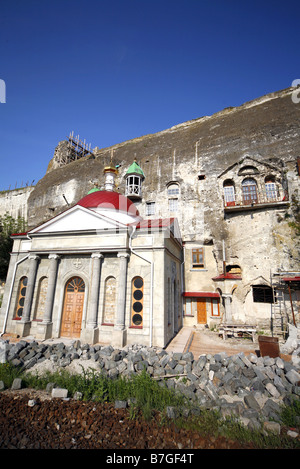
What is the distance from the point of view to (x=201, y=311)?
1909 centimetres

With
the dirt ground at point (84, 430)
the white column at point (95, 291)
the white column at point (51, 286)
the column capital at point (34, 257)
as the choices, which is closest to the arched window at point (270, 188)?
the white column at point (95, 291)

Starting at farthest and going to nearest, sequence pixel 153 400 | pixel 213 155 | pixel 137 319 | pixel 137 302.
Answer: pixel 213 155 → pixel 137 302 → pixel 137 319 → pixel 153 400

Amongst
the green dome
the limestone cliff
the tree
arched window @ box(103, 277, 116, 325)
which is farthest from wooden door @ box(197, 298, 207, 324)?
the tree

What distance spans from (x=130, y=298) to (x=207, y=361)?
16.5 ft

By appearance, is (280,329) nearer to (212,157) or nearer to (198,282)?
(198,282)

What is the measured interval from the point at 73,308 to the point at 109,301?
243cm

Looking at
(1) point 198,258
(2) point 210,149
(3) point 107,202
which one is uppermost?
(2) point 210,149

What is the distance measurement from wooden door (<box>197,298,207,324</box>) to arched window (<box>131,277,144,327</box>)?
344 inches

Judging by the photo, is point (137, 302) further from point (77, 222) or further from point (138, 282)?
point (77, 222)

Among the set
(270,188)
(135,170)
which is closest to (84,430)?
(270,188)

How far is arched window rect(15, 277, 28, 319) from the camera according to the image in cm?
1455

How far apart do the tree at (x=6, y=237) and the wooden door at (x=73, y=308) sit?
44.9 ft

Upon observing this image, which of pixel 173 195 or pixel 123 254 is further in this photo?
pixel 173 195

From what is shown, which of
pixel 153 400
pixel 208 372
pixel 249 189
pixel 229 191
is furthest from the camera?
pixel 229 191
